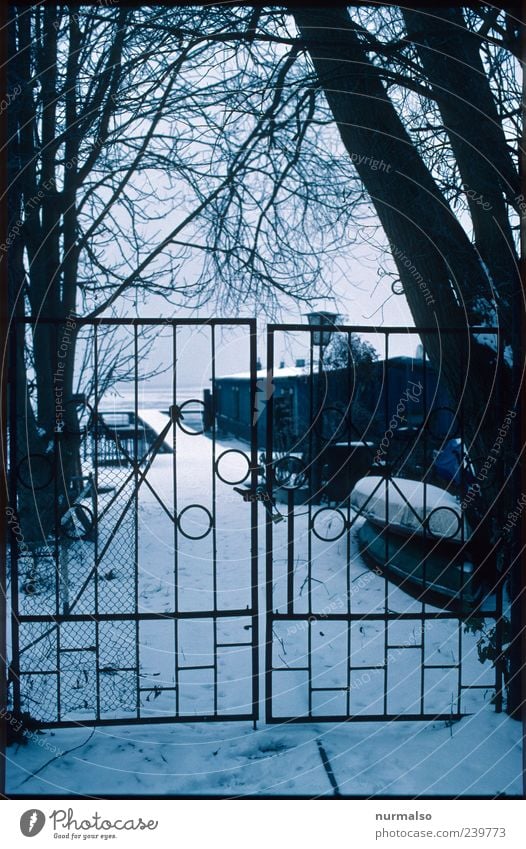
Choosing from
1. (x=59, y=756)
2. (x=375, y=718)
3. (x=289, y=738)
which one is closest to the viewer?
(x=59, y=756)

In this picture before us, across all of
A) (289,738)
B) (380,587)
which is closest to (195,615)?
(289,738)

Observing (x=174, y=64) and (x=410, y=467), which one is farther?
(x=410, y=467)

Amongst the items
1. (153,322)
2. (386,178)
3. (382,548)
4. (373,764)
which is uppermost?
(386,178)

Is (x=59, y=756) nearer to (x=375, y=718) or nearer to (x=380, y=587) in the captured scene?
(x=375, y=718)

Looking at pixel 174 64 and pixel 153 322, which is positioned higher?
pixel 174 64

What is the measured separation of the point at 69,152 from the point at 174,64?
4.67 ft

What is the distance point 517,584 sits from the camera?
330 cm

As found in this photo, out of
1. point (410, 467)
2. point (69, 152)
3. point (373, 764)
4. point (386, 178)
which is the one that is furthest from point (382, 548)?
point (69, 152)

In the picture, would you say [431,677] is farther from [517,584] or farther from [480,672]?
[517,584]

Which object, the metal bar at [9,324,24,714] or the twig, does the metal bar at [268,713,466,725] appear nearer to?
the twig
